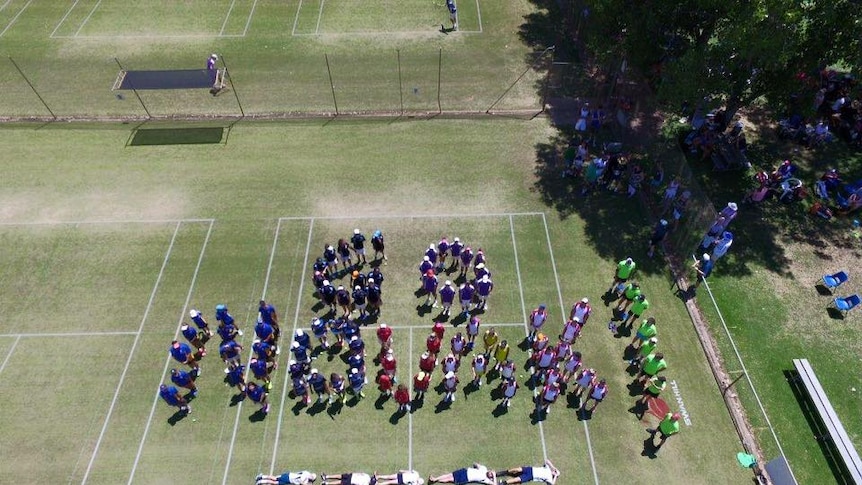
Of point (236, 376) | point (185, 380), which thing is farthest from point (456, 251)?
point (185, 380)

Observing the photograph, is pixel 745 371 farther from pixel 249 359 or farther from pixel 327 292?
pixel 249 359

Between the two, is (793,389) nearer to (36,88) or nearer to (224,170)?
(224,170)

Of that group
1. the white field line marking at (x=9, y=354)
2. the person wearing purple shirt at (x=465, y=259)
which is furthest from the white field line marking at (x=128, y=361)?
the person wearing purple shirt at (x=465, y=259)

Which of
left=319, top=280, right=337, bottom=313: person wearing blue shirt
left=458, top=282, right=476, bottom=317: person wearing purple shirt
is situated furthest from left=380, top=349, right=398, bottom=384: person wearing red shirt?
left=458, top=282, right=476, bottom=317: person wearing purple shirt

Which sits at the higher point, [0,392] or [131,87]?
[131,87]

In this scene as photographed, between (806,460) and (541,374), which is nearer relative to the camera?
(806,460)

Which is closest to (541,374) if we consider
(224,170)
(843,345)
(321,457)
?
(321,457)
